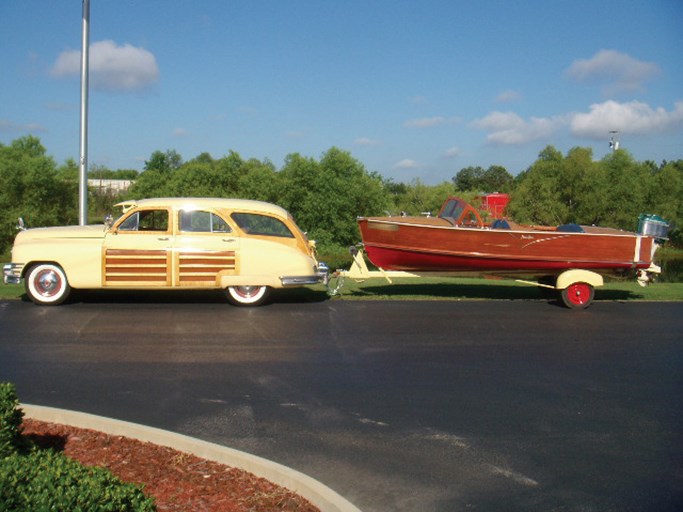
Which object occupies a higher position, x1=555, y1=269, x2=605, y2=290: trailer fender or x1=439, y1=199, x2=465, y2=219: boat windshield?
x1=439, y1=199, x2=465, y2=219: boat windshield

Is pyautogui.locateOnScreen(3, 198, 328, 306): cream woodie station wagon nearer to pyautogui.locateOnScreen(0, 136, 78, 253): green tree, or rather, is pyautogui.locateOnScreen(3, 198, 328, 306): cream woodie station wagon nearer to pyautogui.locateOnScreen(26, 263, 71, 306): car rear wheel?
pyautogui.locateOnScreen(26, 263, 71, 306): car rear wheel

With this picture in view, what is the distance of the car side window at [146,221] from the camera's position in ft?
42.8

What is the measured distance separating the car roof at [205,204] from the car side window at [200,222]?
13 centimetres

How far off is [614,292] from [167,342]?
35.6ft

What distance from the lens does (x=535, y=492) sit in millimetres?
5215

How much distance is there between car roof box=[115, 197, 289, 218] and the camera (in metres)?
13.2

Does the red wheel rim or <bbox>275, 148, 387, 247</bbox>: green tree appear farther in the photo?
<bbox>275, 148, 387, 247</bbox>: green tree

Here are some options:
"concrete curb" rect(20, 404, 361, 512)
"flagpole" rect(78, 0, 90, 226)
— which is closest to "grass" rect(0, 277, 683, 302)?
"flagpole" rect(78, 0, 90, 226)

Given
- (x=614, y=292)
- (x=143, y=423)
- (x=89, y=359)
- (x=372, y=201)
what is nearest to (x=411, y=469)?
(x=143, y=423)

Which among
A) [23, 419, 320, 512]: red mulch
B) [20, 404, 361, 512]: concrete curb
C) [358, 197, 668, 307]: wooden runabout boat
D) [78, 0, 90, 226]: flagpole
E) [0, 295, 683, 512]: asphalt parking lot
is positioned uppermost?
[78, 0, 90, 226]: flagpole

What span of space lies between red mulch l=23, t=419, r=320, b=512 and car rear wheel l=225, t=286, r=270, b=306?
24.1 feet

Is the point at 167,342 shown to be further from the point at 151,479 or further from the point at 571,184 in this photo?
the point at 571,184

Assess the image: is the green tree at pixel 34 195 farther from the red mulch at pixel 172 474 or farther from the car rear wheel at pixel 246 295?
the red mulch at pixel 172 474

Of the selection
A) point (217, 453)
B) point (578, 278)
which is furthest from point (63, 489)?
point (578, 278)
